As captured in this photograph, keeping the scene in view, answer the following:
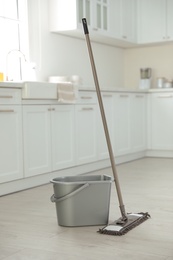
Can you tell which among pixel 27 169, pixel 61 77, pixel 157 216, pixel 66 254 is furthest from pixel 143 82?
pixel 66 254

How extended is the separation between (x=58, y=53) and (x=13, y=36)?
0.60 m

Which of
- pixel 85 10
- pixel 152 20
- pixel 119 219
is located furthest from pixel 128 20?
pixel 119 219

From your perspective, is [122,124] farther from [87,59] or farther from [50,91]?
[50,91]

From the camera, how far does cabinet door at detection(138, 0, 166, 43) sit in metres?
6.04

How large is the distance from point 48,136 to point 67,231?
65.0 inches

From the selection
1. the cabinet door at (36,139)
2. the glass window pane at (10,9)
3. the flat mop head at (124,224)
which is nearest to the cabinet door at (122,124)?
the cabinet door at (36,139)

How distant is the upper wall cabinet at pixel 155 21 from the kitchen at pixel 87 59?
0.21 m

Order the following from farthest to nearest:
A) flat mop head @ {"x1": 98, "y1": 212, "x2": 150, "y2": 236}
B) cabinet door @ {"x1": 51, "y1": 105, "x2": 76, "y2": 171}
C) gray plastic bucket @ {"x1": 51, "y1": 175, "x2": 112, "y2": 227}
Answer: cabinet door @ {"x1": 51, "y1": 105, "x2": 76, "y2": 171}, gray plastic bucket @ {"x1": 51, "y1": 175, "x2": 112, "y2": 227}, flat mop head @ {"x1": 98, "y1": 212, "x2": 150, "y2": 236}

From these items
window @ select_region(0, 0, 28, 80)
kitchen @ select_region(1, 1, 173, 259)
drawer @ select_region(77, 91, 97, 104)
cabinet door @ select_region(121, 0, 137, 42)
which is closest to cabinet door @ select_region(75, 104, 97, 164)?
drawer @ select_region(77, 91, 97, 104)

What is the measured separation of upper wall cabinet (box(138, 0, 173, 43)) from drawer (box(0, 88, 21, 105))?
2890 mm

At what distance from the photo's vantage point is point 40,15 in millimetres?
4945

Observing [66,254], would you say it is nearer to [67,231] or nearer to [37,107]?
[67,231]

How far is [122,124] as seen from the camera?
5.44 metres

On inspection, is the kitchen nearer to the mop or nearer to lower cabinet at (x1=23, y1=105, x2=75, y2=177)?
lower cabinet at (x1=23, y1=105, x2=75, y2=177)
